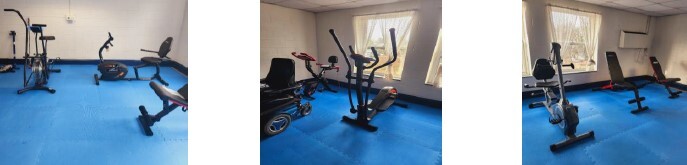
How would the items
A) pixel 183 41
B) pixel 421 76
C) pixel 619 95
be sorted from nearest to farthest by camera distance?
pixel 421 76, pixel 619 95, pixel 183 41

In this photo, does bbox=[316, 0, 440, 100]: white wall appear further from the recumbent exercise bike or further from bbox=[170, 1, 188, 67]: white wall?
bbox=[170, 1, 188, 67]: white wall

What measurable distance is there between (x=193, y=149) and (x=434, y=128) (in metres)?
1.03

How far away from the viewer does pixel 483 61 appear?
1.54m

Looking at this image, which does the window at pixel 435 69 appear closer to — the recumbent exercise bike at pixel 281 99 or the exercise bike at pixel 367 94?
the exercise bike at pixel 367 94

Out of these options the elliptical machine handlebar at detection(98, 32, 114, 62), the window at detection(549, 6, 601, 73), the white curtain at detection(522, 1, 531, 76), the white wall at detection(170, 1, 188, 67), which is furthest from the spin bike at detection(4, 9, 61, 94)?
the window at detection(549, 6, 601, 73)

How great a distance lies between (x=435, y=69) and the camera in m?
1.16

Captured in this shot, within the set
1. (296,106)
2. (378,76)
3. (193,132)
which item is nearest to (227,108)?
(193,132)

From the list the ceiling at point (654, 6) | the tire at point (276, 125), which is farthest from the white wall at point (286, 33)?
the ceiling at point (654, 6)

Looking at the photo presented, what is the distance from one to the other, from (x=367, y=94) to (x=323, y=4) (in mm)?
330

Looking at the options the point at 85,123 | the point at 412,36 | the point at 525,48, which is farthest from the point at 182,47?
the point at 525,48

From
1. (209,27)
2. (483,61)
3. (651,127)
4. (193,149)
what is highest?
(209,27)

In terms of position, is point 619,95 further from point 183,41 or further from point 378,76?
point 183,41

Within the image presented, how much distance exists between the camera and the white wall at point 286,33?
1.17 metres

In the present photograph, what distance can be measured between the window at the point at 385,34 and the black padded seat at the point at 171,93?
2.61ft
